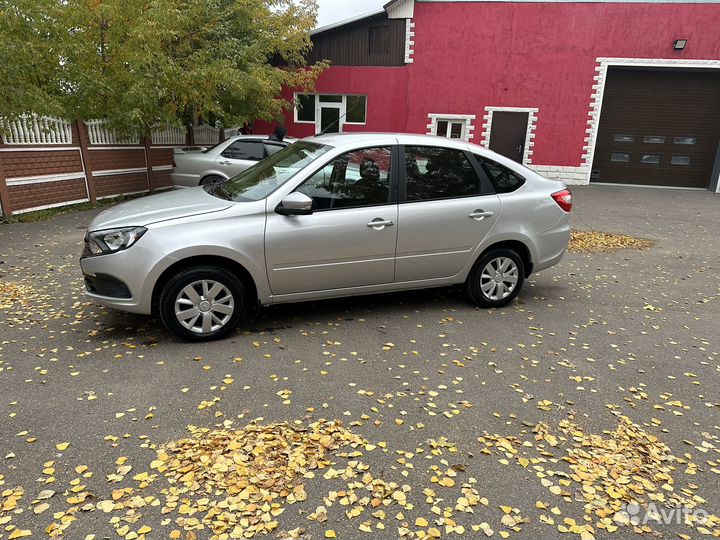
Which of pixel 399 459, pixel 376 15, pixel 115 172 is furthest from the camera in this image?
pixel 376 15

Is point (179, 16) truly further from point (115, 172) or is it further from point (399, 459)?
point (399, 459)

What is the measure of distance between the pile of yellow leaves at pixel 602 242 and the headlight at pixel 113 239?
270 inches

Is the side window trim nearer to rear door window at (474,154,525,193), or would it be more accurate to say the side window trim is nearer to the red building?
rear door window at (474,154,525,193)

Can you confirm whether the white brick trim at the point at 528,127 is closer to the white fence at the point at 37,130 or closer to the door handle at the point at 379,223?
the white fence at the point at 37,130

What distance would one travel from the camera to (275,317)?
4.84 m

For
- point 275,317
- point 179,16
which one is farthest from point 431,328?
point 179,16

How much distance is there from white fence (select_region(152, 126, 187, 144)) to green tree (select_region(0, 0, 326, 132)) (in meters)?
1.02

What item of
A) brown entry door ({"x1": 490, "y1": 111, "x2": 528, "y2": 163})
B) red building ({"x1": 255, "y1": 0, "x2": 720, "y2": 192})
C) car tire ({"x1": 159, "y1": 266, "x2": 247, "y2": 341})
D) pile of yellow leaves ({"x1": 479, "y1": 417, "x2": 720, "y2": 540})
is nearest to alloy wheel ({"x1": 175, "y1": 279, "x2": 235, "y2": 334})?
car tire ({"x1": 159, "y1": 266, "x2": 247, "y2": 341})

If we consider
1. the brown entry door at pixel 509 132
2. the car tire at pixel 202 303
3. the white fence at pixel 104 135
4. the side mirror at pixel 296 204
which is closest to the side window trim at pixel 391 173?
the side mirror at pixel 296 204

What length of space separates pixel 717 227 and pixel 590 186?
7.71m

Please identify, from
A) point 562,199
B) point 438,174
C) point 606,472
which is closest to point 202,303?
point 438,174

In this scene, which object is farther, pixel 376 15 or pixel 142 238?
pixel 376 15

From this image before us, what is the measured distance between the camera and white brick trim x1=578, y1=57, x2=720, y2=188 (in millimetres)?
17188

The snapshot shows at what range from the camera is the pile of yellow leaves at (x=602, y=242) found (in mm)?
8434
